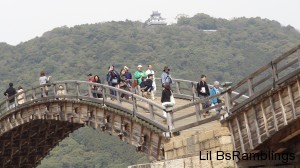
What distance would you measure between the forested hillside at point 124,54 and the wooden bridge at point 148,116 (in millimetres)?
48254

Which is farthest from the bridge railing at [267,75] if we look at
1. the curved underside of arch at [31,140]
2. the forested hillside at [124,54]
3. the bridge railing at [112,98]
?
the forested hillside at [124,54]

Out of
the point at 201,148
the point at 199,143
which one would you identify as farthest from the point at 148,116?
the point at 201,148

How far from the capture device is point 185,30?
14338 cm

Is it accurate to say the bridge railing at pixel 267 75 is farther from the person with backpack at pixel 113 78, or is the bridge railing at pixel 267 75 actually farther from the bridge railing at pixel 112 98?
the person with backpack at pixel 113 78

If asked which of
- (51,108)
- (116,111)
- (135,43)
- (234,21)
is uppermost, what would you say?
(234,21)

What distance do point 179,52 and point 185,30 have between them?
2158cm

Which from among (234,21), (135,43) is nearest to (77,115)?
(135,43)

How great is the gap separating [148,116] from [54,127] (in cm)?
1769

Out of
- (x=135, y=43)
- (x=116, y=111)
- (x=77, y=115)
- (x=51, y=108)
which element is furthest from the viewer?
(x=135, y=43)

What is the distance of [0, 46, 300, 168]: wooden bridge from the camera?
49.8 feet

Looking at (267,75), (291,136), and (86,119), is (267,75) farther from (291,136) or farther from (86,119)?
(86,119)

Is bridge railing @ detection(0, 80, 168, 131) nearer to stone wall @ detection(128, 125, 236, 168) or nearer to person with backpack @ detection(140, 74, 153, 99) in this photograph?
person with backpack @ detection(140, 74, 153, 99)

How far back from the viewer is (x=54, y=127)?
3984cm

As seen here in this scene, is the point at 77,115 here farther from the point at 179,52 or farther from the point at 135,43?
the point at 135,43
